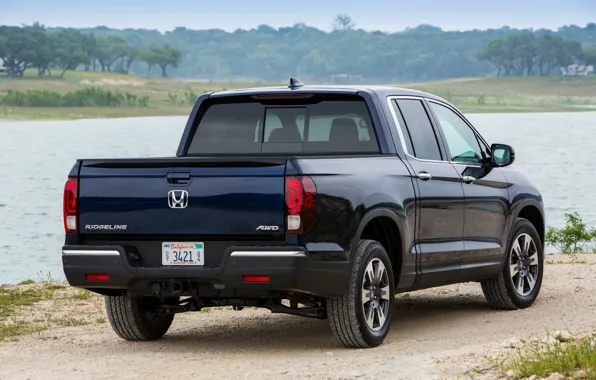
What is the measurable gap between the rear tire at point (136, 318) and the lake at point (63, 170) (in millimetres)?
14698

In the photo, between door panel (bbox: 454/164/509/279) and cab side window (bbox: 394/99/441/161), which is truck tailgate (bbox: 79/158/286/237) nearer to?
cab side window (bbox: 394/99/441/161)

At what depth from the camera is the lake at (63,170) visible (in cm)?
3531

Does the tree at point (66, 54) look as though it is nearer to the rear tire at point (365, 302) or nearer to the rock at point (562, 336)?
the rear tire at point (365, 302)

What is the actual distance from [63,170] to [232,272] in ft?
257

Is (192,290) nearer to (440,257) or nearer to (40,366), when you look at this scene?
(40,366)

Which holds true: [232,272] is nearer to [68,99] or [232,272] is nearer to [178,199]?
[178,199]

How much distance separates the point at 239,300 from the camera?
30.1ft

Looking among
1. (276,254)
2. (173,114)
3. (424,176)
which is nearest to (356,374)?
(276,254)

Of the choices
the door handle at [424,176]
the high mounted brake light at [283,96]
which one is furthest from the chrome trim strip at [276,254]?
the high mounted brake light at [283,96]

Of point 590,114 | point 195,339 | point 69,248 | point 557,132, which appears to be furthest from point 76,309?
point 590,114

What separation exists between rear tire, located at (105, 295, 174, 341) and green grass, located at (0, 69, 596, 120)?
13077 centimetres

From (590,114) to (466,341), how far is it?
17602cm

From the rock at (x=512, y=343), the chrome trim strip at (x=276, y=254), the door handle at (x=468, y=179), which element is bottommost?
the rock at (x=512, y=343)

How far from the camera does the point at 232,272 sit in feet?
28.4
